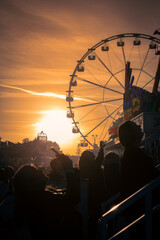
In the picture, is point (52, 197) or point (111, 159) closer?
point (52, 197)

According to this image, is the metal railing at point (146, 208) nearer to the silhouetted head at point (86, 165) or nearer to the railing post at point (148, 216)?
the railing post at point (148, 216)

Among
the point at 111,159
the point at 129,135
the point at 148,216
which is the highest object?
the point at 129,135

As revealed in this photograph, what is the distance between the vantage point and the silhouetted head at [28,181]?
8.39 feet

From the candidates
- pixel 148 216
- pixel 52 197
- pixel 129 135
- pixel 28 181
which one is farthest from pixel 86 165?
pixel 148 216

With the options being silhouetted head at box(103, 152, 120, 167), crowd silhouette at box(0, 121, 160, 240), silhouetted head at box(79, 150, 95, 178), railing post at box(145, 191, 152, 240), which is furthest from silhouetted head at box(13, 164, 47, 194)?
silhouetted head at box(79, 150, 95, 178)

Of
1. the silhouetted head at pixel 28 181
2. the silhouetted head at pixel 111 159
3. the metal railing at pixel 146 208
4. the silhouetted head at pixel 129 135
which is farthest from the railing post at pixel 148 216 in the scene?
the silhouetted head at pixel 111 159

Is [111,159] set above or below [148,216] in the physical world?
above

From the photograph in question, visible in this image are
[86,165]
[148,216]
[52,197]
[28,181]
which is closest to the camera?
[148,216]

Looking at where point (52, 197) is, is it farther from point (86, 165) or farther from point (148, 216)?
point (86, 165)

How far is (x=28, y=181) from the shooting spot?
2570 mm

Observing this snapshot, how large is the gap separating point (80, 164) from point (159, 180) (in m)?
2.37

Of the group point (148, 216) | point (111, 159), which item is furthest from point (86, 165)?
point (148, 216)

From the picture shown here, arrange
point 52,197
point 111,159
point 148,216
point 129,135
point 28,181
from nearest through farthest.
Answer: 1. point 148,216
2. point 28,181
3. point 52,197
4. point 129,135
5. point 111,159

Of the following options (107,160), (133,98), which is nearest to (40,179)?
(107,160)
